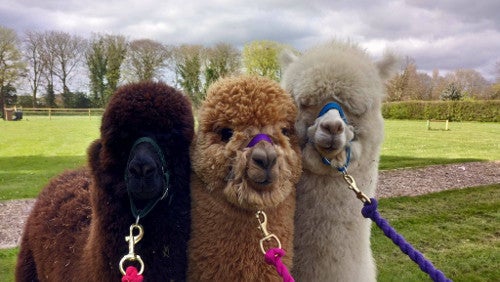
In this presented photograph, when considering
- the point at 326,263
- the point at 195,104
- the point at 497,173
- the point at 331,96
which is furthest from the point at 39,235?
the point at 497,173

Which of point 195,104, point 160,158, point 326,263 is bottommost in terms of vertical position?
point 326,263

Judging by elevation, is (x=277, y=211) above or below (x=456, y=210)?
above

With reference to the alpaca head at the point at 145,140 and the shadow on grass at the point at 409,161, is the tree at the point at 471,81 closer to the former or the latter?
the shadow on grass at the point at 409,161

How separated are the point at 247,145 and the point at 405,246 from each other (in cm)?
91

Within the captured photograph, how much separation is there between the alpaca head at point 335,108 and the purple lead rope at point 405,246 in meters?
0.27

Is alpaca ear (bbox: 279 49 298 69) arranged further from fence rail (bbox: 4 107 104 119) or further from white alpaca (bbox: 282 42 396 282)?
fence rail (bbox: 4 107 104 119)

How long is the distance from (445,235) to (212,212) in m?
6.44

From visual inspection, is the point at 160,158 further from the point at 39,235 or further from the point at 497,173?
the point at 497,173

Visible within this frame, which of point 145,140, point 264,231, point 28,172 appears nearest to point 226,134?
point 145,140

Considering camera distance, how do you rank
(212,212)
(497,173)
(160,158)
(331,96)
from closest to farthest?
(160,158)
(212,212)
(331,96)
(497,173)

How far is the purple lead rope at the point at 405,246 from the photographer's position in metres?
1.90

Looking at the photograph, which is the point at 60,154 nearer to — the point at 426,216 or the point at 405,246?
the point at 426,216

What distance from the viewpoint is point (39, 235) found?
260 centimetres

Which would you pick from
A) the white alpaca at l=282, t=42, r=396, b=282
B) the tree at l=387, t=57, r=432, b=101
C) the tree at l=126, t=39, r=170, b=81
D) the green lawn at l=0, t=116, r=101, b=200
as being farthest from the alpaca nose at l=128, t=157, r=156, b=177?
the tree at l=387, t=57, r=432, b=101
